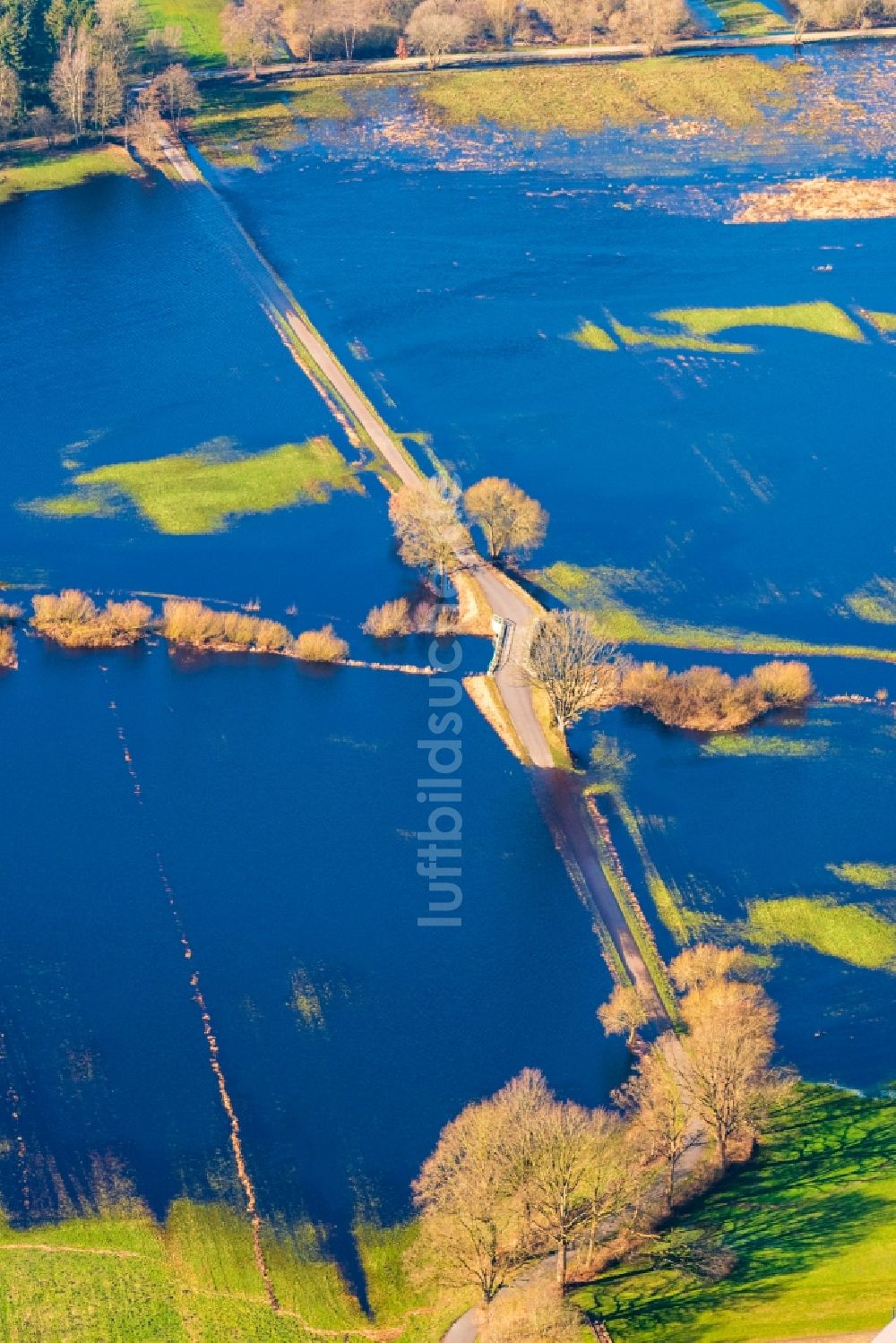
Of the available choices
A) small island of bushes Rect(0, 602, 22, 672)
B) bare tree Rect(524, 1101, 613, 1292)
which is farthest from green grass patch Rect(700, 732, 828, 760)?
small island of bushes Rect(0, 602, 22, 672)

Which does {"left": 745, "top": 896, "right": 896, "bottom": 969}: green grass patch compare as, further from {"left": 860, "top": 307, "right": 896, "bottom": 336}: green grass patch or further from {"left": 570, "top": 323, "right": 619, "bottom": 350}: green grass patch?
{"left": 860, "top": 307, "right": 896, "bottom": 336}: green grass patch

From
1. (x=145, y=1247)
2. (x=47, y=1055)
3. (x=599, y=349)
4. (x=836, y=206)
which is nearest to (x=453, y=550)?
(x=599, y=349)

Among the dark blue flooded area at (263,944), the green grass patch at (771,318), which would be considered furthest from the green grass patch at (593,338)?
the dark blue flooded area at (263,944)

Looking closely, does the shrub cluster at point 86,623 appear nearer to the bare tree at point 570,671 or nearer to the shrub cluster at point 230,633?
the shrub cluster at point 230,633

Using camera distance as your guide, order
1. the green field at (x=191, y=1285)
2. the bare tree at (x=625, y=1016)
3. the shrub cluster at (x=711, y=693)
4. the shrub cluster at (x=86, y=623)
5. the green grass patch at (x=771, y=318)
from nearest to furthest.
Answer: the green field at (x=191, y=1285)
the bare tree at (x=625, y=1016)
the shrub cluster at (x=711, y=693)
the shrub cluster at (x=86, y=623)
the green grass patch at (x=771, y=318)

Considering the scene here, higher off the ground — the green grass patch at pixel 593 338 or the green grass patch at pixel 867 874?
the green grass patch at pixel 593 338

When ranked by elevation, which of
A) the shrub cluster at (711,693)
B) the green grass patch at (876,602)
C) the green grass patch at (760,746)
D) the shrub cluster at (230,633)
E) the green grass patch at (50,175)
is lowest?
the green grass patch at (760,746)

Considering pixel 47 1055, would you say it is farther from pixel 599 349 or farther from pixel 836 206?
pixel 836 206
